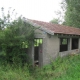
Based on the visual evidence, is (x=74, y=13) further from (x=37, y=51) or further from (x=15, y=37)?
(x=15, y=37)

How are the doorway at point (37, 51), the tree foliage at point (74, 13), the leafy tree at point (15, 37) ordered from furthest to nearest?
the tree foliage at point (74, 13) → the doorway at point (37, 51) → the leafy tree at point (15, 37)

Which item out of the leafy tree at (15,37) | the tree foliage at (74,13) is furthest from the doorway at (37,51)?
the tree foliage at (74,13)

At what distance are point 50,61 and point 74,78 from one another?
4099mm

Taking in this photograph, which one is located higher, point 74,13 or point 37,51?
point 74,13

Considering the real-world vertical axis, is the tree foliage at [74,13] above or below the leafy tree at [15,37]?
above

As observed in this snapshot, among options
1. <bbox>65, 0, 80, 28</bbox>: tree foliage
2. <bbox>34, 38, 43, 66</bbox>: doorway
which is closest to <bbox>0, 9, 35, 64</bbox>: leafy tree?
<bbox>34, 38, 43, 66</bbox>: doorway

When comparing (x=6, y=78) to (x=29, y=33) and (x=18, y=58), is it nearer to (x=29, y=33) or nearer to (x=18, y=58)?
(x=18, y=58)

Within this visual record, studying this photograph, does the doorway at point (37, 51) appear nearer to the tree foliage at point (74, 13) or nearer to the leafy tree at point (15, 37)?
the leafy tree at point (15, 37)

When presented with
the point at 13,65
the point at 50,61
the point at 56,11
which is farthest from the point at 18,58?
the point at 56,11

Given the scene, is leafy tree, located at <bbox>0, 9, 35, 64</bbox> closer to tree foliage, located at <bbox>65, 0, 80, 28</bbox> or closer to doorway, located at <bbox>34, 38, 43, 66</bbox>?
doorway, located at <bbox>34, 38, 43, 66</bbox>

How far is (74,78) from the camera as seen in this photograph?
7.59 m

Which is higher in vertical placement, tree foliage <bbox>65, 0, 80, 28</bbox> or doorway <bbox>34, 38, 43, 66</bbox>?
tree foliage <bbox>65, 0, 80, 28</bbox>

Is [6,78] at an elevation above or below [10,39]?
below

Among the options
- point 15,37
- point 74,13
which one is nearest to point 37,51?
point 15,37
